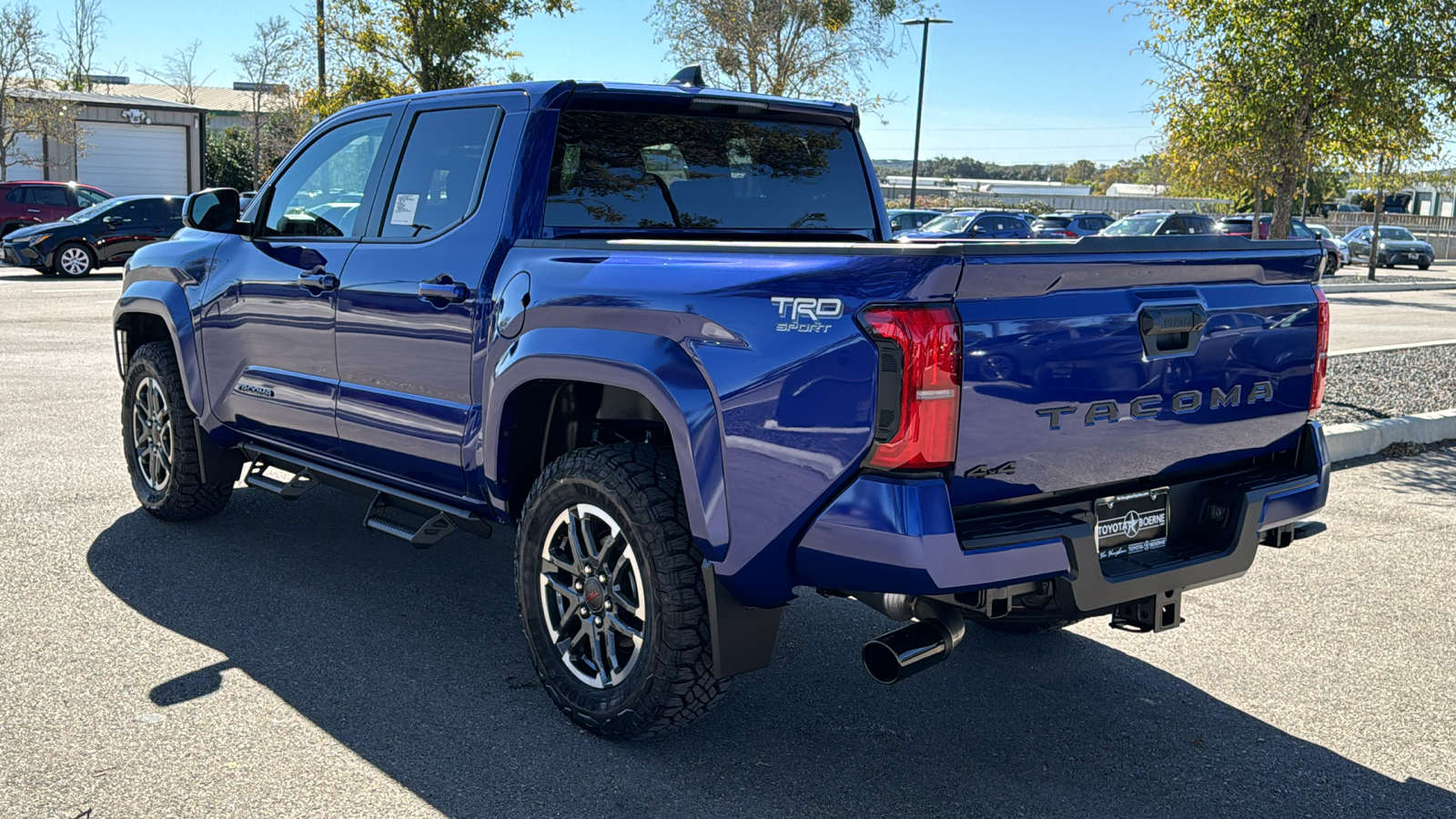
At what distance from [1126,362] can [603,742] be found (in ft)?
6.20

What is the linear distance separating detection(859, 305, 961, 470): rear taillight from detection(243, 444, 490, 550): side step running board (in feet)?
6.32

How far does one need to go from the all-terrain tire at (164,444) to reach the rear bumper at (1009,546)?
3779 millimetres

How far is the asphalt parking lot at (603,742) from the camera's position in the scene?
343cm

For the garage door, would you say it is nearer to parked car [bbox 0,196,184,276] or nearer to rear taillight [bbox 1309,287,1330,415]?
parked car [bbox 0,196,184,276]

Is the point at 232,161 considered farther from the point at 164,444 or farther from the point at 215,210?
the point at 215,210

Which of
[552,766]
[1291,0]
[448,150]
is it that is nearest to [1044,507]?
[552,766]

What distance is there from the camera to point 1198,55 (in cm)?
1397

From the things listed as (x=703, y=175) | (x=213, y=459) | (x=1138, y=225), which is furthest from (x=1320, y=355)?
(x=1138, y=225)

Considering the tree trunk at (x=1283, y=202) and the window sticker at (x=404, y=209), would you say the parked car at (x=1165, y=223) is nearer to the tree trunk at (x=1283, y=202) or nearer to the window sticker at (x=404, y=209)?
the tree trunk at (x=1283, y=202)

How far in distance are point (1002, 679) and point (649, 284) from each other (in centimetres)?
195

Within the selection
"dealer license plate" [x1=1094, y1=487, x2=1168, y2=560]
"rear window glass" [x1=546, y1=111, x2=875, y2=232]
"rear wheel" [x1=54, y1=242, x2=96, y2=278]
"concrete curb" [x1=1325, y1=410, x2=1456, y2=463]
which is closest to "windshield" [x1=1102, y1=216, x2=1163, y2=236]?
"concrete curb" [x1=1325, y1=410, x2=1456, y2=463]

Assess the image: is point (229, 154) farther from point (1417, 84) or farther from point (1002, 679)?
point (1002, 679)

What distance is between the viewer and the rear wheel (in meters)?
22.5

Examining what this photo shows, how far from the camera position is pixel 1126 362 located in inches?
129
